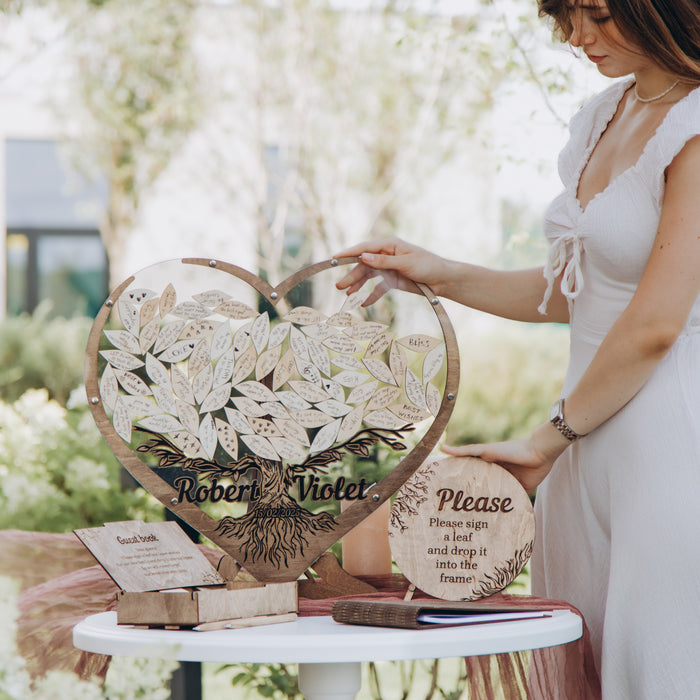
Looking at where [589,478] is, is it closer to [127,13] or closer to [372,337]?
[372,337]

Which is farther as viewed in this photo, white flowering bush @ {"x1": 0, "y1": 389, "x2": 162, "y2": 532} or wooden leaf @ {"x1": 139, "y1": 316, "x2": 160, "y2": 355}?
white flowering bush @ {"x1": 0, "y1": 389, "x2": 162, "y2": 532}

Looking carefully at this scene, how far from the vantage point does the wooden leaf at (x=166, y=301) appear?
138 centimetres

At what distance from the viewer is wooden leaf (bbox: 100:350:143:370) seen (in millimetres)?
1350

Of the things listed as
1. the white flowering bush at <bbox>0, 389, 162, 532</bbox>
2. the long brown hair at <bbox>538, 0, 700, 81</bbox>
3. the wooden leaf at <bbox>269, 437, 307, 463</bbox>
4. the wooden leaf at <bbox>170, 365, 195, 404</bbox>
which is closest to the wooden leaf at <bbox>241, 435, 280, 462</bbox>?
the wooden leaf at <bbox>269, 437, 307, 463</bbox>

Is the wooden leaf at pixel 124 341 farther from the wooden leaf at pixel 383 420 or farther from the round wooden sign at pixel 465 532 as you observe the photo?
the round wooden sign at pixel 465 532

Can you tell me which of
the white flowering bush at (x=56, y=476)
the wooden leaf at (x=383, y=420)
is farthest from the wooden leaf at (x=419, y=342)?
the white flowering bush at (x=56, y=476)

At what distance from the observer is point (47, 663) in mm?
1396

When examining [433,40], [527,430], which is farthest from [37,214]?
[433,40]

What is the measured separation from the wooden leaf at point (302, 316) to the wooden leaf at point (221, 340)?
0.10 metres

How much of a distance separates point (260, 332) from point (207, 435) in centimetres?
19

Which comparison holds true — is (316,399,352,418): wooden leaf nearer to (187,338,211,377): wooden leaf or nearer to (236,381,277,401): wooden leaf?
(236,381,277,401): wooden leaf

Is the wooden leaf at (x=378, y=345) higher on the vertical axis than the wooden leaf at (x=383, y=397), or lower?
higher

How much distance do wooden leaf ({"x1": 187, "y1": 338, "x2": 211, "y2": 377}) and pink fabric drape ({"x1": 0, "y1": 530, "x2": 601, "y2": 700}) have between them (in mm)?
385

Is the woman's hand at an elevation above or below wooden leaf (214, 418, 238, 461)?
below
